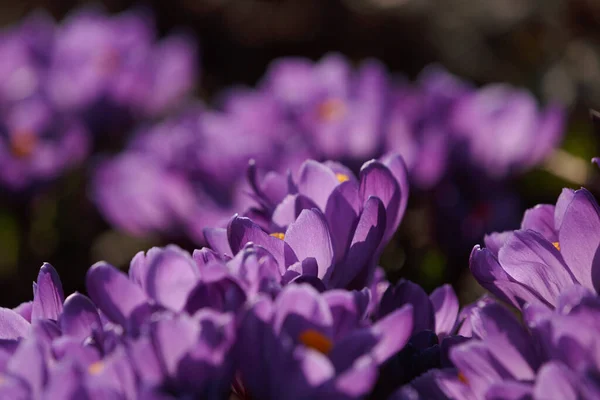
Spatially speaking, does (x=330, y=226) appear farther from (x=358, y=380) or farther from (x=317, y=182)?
(x=358, y=380)

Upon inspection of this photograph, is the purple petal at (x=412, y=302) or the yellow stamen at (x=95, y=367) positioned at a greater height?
the yellow stamen at (x=95, y=367)

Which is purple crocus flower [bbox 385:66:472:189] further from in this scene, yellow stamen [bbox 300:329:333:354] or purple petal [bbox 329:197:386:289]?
yellow stamen [bbox 300:329:333:354]

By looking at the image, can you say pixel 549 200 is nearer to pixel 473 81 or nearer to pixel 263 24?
pixel 473 81

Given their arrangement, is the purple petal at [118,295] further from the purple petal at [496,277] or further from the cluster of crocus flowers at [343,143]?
the cluster of crocus flowers at [343,143]

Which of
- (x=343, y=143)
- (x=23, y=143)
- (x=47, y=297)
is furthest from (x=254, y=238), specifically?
(x=23, y=143)

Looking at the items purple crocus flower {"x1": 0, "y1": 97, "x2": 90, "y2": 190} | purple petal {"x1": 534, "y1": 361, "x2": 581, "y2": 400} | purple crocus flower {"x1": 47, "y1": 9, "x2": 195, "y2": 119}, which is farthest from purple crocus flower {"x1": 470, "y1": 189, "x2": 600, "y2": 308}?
purple crocus flower {"x1": 47, "y1": 9, "x2": 195, "y2": 119}

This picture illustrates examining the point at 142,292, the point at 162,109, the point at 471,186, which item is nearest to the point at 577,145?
the point at 471,186

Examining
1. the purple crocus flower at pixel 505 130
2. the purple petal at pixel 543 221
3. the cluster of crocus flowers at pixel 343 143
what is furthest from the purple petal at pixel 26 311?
the purple crocus flower at pixel 505 130
